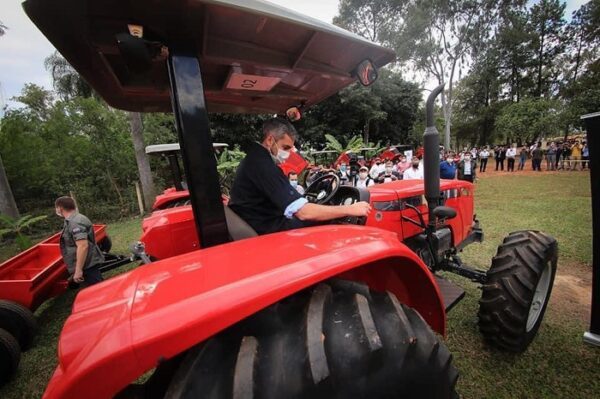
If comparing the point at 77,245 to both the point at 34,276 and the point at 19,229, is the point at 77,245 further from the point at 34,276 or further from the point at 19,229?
the point at 19,229

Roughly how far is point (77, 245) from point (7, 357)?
1180mm

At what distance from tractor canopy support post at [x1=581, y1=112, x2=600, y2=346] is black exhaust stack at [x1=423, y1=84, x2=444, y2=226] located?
1107 millimetres

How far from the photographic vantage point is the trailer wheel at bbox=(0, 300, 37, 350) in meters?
2.93

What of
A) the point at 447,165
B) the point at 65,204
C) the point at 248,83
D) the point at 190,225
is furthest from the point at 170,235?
the point at 447,165

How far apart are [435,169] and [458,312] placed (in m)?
1.83

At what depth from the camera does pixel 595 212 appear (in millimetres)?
2289

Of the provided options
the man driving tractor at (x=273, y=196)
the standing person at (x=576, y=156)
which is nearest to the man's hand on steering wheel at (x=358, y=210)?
the man driving tractor at (x=273, y=196)

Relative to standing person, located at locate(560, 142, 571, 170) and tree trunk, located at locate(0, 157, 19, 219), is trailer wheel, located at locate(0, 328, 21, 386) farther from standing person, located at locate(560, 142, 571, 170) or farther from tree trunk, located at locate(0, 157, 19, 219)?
standing person, located at locate(560, 142, 571, 170)

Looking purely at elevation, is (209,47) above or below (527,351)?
above

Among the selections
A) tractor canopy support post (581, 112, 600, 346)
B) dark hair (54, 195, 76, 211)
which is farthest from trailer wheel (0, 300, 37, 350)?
tractor canopy support post (581, 112, 600, 346)

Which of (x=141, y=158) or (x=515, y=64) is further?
(x=515, y=64)

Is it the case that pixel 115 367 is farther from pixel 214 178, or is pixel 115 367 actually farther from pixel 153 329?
pixel 214 178

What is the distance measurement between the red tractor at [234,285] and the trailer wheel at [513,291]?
32.9 inches

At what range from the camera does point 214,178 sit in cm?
133
